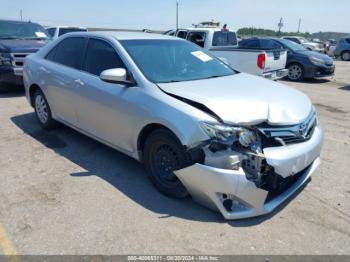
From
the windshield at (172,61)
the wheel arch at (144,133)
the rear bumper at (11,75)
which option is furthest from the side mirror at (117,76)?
the rear bumper at (11,75)

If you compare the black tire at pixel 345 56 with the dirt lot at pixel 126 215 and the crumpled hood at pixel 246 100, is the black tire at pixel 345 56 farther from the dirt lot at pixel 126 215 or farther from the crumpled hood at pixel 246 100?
the crumpled hood at pixel 246 100

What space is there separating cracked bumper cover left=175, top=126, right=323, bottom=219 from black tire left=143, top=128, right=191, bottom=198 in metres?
0.17

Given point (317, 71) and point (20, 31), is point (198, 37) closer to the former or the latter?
point (317, 71)

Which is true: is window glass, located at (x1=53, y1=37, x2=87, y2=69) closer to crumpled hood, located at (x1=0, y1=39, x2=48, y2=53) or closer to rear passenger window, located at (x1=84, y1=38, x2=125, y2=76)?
rear passenger window, located at (x1=84, y1=38, x2=125, y2=76)

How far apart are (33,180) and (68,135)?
172cm

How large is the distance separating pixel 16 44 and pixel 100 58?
5620 millimetres

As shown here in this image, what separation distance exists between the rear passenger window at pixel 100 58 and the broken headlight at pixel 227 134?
5.02 ft

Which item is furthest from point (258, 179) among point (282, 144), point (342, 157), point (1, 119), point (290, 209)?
point (1, 119)

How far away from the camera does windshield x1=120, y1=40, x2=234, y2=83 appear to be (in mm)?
4061

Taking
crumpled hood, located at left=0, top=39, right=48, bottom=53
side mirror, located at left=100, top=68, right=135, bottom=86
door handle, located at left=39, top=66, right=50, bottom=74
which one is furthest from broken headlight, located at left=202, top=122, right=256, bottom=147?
crumpled hood, located at left=0, top=39, right=48, bottom=53

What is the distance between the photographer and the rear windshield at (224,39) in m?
11.3

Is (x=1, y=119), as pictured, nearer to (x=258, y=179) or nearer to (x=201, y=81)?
(x=201, y=81)

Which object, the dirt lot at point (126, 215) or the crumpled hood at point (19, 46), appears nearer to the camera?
the dirt lot at point (126, 215)

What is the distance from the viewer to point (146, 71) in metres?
3.99
